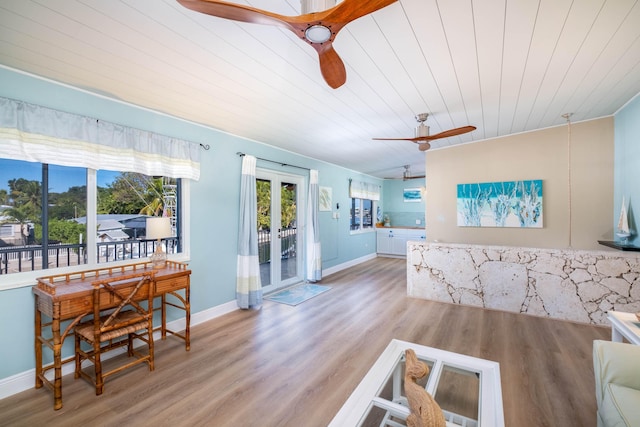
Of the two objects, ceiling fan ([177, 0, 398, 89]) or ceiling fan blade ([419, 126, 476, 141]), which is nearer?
ceiling fan ([177, 0, 398, 89])

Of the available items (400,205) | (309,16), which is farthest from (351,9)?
(400,205)

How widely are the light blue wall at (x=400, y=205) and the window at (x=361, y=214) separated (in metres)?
0.80

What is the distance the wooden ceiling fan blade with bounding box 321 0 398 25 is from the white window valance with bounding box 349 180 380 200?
221 inches

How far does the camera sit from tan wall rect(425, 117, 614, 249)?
372cm

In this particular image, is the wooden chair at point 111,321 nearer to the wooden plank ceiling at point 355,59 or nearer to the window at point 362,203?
the wooden plank ceiling at point 355,59

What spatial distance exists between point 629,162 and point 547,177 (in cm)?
97

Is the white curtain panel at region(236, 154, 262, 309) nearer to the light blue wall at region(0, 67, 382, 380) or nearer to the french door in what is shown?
the light blue wall at region(0, 67, 382, 380)

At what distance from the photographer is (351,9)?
1.09 metres

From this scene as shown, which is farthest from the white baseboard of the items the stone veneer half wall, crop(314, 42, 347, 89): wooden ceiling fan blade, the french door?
the stone veneer half wall

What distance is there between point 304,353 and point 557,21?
125 inches

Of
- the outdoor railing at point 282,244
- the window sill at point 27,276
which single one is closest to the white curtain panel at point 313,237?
the outdoor railing at point 282,244

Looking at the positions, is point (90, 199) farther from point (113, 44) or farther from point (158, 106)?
point (113, 44)

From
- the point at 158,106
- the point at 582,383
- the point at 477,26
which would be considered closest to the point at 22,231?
the point at 158,106

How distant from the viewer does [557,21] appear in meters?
1.66
